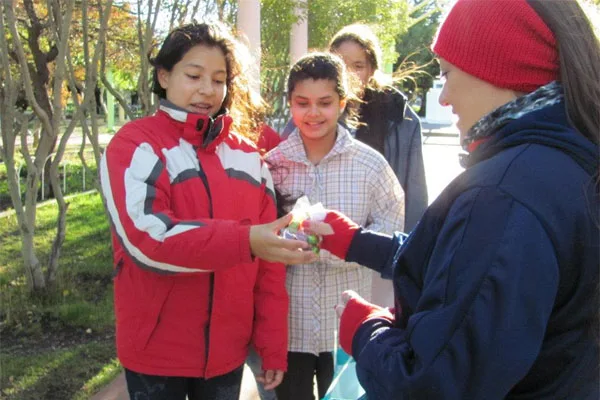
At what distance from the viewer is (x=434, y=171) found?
15039 mm

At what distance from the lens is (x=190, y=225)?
2.10 meters

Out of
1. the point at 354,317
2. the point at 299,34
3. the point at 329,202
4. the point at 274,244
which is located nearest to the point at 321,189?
the point at 329,202

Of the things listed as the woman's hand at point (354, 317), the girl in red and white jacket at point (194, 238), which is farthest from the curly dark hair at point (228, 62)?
the woman's hand at point (354, 317)

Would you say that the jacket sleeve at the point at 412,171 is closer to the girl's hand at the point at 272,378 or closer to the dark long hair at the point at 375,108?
the dark long hair at the point at 375,108

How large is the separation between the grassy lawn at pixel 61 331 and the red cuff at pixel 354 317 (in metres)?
2.74

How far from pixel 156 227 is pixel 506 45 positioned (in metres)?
1.21

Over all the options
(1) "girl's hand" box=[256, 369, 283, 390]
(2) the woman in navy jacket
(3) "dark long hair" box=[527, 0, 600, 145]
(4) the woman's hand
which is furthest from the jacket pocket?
(3) "dark long hair" box=[527, 0, 600, 145]

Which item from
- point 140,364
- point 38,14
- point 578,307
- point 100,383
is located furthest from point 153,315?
point 38,14

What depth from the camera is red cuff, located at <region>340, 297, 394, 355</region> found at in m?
1.63

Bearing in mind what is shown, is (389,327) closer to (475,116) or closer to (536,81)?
(475,116)

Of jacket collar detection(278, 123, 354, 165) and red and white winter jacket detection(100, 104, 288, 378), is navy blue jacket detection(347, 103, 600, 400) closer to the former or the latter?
red and white winter jacket detection(100, 104, 288, 378)

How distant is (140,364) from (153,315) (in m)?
0.19

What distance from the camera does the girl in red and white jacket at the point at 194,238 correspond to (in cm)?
212

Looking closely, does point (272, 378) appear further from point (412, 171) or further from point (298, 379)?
point (412, 171)
